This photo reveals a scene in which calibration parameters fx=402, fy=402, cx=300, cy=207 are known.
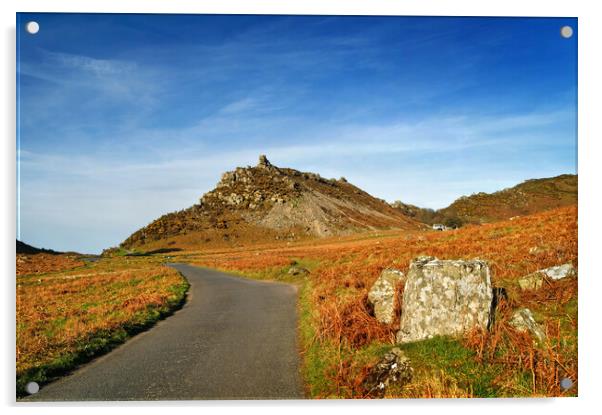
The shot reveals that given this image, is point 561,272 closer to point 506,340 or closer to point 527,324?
point 527,324

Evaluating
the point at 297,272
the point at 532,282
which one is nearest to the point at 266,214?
the point at 297,272

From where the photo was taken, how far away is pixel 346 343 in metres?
8.28

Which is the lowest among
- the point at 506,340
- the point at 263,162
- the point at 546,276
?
the point at 506,340

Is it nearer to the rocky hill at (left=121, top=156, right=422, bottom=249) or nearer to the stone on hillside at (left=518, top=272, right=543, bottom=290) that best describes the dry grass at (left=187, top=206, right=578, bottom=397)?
the stone on hillside at (left=518, top=272, right=543, bottom=290)

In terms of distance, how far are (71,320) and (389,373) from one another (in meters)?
11.1

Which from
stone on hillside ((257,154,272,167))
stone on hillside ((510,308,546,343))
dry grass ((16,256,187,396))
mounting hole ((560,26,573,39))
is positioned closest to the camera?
stone on hillside ((510,308,546,343))

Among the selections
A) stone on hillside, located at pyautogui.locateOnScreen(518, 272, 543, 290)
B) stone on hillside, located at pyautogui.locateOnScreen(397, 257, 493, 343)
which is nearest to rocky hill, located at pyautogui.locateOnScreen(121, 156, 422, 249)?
stone on hillside, located at pyautogui.locateOnScreen(518, 272, 543, 290)

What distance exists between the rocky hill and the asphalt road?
87129mm

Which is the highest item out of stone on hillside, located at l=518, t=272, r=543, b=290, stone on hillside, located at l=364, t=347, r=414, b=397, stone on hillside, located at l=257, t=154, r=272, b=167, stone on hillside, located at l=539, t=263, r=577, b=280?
stone on hillside, located at l=257, t=154, r=272, b=167

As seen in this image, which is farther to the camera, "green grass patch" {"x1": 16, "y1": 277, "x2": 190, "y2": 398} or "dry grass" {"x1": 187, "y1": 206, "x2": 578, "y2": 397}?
"green grass patch" {"x1": 16, "y1": 277, "x2": 190, "y2": 398}

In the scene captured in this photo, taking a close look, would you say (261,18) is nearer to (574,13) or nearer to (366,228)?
(574,13)

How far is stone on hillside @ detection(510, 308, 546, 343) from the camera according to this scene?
22.6ft

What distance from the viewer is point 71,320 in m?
13.1
